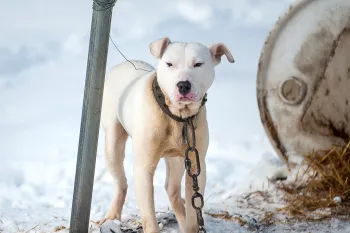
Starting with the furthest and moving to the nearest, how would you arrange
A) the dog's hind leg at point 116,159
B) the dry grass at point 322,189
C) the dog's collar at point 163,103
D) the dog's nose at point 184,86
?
the dry grass at point 322,189 → the dog's hind leg at point 116,159 → the dog's collar at point 163,103 → the dog's nose at point 184,86

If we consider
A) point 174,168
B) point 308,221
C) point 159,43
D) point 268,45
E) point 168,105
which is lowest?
point 308,221

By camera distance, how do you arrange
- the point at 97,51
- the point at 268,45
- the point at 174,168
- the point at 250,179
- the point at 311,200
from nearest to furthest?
1. the point at 97,51
2. the point at 174,168
3. the point at 311,200
4. the point at 268,45
5. the point at 250,179

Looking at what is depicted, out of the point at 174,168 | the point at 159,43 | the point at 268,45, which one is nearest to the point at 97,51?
the point at 159,43

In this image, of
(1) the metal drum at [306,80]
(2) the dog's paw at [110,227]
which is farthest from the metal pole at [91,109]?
(1) the metal drum at [306,80]

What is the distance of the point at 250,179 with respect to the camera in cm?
484

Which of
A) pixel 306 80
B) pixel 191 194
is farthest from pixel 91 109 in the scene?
pixel 306 80

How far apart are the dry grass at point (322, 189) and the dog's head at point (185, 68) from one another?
1614mm

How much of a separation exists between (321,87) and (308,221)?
1056 mm

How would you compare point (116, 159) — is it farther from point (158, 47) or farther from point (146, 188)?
point (158, 47)

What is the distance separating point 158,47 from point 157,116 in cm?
32

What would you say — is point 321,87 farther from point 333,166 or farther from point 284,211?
point 284,211

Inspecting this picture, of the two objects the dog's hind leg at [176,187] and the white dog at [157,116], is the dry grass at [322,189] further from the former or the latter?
the white dog at [157,116]

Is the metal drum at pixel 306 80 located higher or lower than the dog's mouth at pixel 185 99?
higher

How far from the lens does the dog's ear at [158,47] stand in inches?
102
